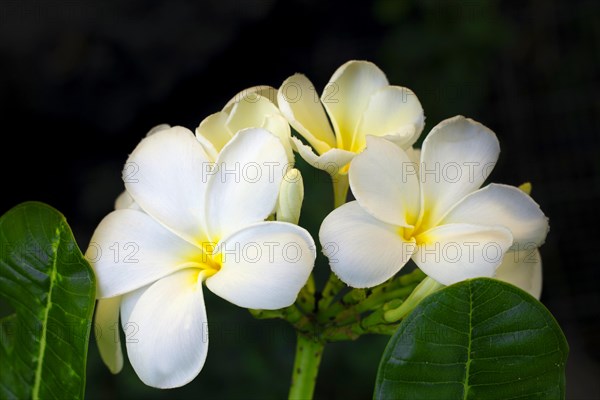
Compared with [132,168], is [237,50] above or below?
above

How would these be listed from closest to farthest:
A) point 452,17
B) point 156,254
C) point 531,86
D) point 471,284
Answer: point 471,284 < point 156,254 < point 452,17 < point 531,86

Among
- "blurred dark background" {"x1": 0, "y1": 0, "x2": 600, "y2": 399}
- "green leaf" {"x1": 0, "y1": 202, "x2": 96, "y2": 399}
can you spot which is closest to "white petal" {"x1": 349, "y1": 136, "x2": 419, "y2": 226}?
"green leaf" {"x1": 0, "y1": 202, "x2": 96, "y2": 399}

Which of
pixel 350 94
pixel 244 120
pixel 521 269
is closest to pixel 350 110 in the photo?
pixel 350 94

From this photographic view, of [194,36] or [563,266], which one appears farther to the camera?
[563,266]

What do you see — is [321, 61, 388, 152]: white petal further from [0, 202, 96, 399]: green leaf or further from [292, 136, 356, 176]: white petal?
[0, 202, 96, 399]: green leaf

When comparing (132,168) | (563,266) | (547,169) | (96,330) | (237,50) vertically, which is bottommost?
(563,266)

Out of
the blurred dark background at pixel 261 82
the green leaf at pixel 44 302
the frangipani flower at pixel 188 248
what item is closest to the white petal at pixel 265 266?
the frangipani flower at pixel 188 248

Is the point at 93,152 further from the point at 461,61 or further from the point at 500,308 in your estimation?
the point at 500,308

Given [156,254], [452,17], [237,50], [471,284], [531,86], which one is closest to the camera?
[471,284]

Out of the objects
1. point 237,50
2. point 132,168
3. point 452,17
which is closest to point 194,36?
point 237,50
